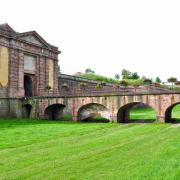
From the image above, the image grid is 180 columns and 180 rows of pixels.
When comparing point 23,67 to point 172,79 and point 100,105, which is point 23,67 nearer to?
point 100,105

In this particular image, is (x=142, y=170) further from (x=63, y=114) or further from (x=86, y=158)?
(x=63, y=114)

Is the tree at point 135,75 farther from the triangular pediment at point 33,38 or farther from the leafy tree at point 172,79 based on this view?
the leafy tree at point 172,79

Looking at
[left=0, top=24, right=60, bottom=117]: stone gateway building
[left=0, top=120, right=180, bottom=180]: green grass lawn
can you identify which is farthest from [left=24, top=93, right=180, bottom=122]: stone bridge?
[left=0, top=120, right=180, bottom=180]: green grass lawn

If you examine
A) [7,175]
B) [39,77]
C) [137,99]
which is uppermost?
[39,77]

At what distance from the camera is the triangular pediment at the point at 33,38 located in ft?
138

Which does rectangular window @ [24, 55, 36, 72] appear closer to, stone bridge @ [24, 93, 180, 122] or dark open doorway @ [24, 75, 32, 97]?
dark open doorway @ [24, 75, 32, 97]

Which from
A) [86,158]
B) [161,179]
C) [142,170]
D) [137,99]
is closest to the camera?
[161,179]

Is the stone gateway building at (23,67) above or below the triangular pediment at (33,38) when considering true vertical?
below

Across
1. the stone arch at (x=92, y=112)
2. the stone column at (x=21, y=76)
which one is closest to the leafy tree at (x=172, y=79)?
the stone arch at (x=92, y=112)

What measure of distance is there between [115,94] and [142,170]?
81.7ft

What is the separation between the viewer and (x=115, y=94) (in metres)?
34.7

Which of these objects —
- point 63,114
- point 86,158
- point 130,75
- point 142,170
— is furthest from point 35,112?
point 130,75

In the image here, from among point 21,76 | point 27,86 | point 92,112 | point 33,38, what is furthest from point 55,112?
point 33,38

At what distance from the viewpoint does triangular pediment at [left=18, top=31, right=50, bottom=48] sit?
42100mm
